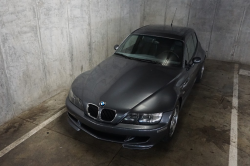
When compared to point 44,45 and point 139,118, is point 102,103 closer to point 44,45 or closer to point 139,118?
point 139,118

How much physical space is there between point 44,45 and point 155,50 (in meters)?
2.21

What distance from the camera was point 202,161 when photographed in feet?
9.51

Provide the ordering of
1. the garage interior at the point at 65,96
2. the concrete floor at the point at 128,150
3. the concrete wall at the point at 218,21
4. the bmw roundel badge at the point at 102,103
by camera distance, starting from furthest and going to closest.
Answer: the concrete wall at the point at 218,21 < the garage interior at the point at 65,96 < the concrete floor at the point at 128,150 < the bmw roundel badge at the point at 102,103

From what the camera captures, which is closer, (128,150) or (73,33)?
(128,150)

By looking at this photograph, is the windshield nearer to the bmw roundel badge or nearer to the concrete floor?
the concrete floor

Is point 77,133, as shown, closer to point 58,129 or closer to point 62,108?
point 58,129

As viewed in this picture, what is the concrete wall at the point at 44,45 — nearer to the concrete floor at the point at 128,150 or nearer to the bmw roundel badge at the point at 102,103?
the concrete floor at the point at 128,150

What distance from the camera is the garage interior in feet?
9.79

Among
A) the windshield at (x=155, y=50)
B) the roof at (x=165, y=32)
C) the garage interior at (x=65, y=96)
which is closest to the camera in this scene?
the garage interior at (x=65, y=96)

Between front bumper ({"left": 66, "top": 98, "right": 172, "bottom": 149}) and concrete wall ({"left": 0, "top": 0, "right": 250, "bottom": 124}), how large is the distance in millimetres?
1630

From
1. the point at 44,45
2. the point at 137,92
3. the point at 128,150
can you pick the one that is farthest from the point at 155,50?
the point at 44,45

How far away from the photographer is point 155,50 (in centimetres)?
395

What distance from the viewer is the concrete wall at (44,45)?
11.3 feet

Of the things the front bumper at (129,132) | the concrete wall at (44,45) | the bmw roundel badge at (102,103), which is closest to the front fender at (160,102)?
the front bumper at (129,132)
